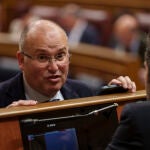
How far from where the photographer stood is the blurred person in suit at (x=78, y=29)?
5348 mm

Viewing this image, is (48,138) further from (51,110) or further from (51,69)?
(51,69)

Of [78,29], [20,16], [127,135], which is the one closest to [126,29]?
[78,29]

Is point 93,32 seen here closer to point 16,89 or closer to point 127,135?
point 16,89

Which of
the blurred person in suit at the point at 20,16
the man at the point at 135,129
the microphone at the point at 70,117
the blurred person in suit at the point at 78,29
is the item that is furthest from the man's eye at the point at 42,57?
the blurred person in suit at the point at 20,16

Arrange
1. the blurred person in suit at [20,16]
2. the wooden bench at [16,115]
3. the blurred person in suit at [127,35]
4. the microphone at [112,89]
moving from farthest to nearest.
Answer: the blurred person in suit at [20,16] → the blurred person in suit at [127,35] → the microphone at [112,89] → the wooden bench at [16,115]

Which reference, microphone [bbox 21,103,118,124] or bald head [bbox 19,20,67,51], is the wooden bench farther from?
bald head [bbox 19,20,67,51]

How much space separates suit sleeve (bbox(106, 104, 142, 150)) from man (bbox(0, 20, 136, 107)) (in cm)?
66

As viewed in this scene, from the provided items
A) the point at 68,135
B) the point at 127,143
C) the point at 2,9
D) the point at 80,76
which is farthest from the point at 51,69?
the point at 2,9

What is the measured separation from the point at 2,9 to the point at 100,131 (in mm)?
5318

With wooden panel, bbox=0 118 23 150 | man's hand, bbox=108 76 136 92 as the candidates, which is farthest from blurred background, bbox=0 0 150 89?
wooden panel, bbox=0 118 23 150

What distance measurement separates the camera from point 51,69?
2111 millimetres

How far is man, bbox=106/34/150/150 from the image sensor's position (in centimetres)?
135

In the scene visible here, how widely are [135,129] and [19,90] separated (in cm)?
88

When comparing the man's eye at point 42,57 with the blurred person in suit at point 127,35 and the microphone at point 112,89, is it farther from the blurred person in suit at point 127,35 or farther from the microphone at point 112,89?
the blurred person in suit at point 127,35
